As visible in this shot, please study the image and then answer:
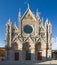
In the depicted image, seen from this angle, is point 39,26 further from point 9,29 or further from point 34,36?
point 9,29

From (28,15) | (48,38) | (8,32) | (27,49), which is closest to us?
(8,32)

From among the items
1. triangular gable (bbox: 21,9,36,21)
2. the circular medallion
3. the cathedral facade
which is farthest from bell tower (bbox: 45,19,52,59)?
the circular medallion

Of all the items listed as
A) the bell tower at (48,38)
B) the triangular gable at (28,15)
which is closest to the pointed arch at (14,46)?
the triangular gable at (28,15)

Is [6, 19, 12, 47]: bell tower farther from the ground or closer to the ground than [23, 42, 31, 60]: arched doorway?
farther from the ground

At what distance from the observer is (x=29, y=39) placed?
144ft

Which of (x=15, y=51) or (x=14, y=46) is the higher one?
(x=14, y=46)

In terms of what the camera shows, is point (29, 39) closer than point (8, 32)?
No

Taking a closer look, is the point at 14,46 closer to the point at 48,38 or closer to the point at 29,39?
the point at 29,39

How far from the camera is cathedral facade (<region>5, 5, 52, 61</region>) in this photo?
43438mm

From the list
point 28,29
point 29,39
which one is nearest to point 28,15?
point 28,29

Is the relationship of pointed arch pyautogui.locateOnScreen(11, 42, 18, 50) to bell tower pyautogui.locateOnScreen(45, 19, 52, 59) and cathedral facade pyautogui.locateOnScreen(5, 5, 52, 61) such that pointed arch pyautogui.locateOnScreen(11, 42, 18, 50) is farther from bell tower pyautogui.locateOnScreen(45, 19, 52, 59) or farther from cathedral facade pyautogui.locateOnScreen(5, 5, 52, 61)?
bell tower pyautogui.locateOnScreen(45, 19, 52, 59)

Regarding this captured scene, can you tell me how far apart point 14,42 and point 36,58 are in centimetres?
595

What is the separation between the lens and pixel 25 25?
44.9 meters

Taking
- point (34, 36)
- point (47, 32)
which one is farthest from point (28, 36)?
point (47, 32)
